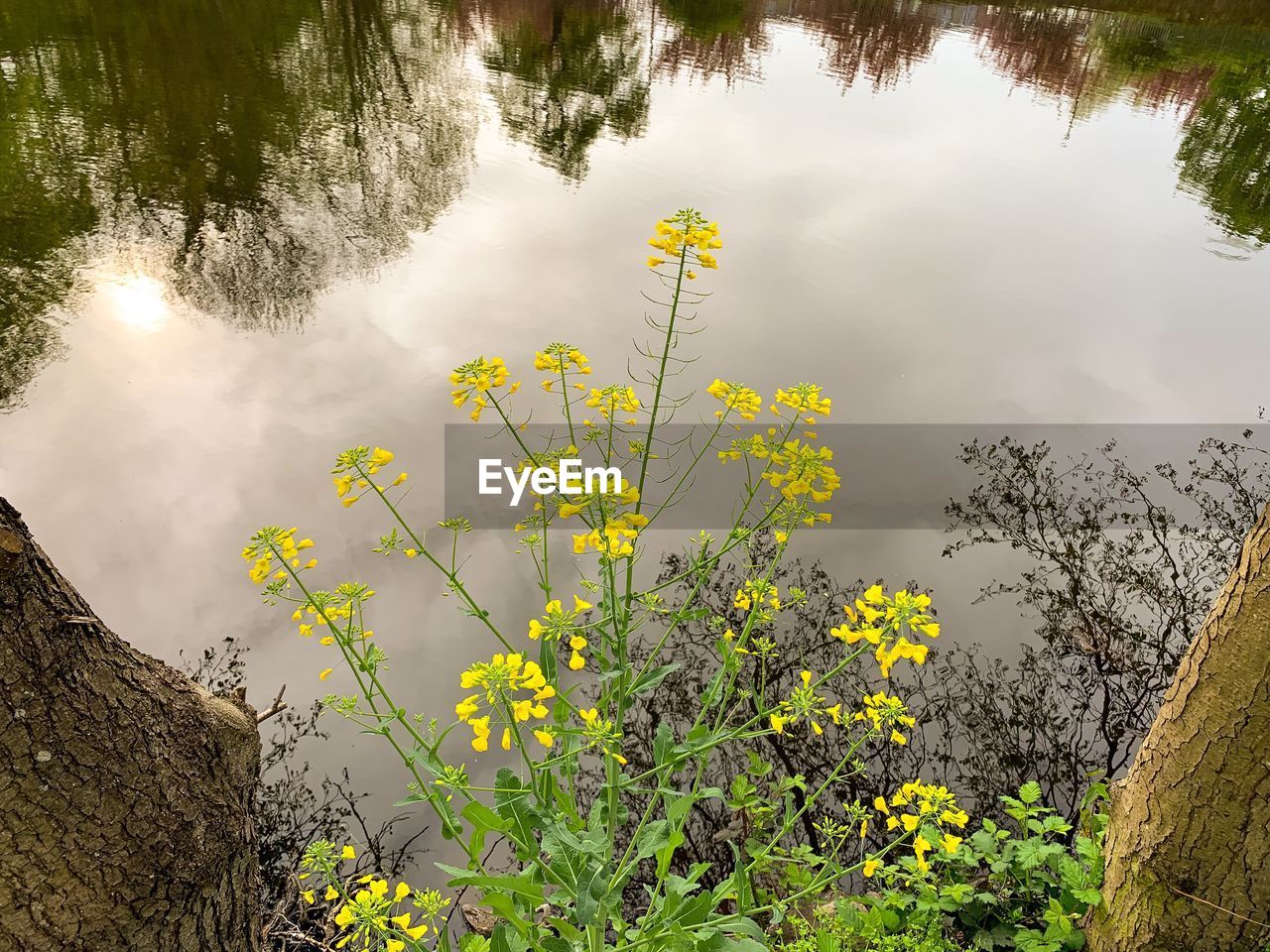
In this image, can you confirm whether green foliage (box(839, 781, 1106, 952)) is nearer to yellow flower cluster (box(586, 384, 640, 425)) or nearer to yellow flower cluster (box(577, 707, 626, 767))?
yellow flower cluster (box(577, 707, 626, 767))

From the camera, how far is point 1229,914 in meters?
1.64

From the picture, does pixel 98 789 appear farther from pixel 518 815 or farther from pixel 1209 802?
pixel 1209 802

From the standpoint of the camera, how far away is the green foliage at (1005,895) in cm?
187

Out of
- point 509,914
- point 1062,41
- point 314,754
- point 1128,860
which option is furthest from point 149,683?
point 1062,41

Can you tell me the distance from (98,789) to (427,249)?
15.4ft

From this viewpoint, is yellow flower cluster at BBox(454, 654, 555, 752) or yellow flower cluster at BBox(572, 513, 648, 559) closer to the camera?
yellow flower cluster at BBox(454, 654, 555, 752)

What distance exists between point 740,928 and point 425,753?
0.71 m

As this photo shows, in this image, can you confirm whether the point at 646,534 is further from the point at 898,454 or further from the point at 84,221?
the point at 84,221

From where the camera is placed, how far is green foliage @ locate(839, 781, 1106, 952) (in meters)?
1.87

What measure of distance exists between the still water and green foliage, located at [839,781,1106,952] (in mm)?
1048

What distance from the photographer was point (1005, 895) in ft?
6.45
